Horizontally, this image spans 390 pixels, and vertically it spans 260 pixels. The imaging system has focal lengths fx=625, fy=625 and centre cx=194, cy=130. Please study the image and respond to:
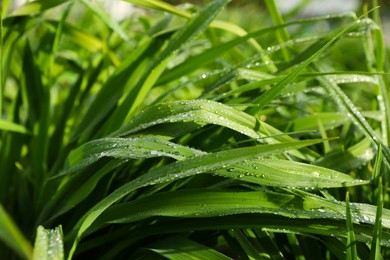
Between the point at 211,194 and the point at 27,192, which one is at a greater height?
the point at 27,192

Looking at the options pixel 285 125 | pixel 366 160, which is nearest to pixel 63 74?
pixel 285 125

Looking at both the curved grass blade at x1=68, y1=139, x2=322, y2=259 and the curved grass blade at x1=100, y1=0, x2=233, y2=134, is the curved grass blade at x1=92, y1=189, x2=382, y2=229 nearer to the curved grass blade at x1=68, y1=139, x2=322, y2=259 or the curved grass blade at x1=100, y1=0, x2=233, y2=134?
the curved grass blade at x1=68, y1=139, x2=322, y2=259

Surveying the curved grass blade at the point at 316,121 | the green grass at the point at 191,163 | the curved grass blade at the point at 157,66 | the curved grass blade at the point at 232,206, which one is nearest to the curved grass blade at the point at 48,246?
the green grass at the point at 191,163

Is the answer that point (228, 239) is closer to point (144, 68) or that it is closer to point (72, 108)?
point (144, 68)

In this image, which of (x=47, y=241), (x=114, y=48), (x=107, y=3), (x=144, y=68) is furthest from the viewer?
(x=107, y=3)

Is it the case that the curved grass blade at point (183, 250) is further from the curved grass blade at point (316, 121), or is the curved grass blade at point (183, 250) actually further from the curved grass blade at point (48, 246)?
the curved grass blade at point (316, 121)

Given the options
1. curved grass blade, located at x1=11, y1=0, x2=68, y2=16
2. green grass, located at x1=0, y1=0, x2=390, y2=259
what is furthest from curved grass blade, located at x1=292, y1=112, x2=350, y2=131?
curved grass blade, located at x1=11, y1=0, x2=68, y2=16

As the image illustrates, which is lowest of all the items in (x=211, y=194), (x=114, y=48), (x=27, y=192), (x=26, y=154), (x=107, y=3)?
(x=211, y=194)

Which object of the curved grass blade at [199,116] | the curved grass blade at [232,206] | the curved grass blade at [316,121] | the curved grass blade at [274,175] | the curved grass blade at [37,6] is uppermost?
the curved grass blade at [37,6]
